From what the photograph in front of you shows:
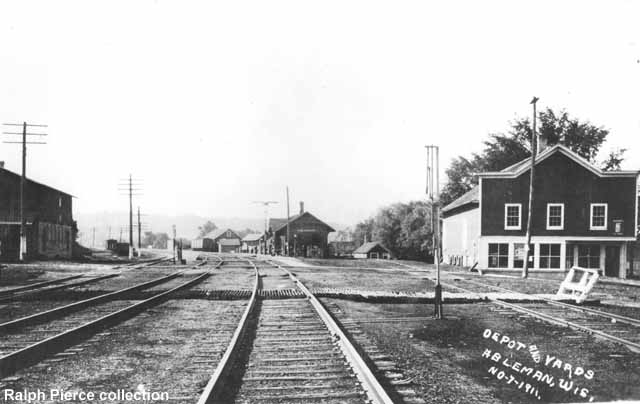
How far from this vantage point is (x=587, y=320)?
395 inches

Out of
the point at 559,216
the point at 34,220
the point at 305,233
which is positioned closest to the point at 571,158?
the point at 559,216

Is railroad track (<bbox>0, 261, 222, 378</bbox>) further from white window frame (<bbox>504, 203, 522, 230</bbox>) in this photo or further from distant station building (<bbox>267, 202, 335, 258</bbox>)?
distant station building (<bbox>267, 202, 335, 258</bbox>)

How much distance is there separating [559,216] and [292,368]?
93.4 feet

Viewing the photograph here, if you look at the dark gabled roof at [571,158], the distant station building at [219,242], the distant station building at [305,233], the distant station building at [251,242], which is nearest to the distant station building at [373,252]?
the distant station building at [305,233]

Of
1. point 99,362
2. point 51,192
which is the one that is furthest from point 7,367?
point 51,192

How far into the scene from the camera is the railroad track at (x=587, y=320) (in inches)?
321

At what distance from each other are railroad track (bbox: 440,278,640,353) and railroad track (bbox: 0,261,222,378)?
737 centimetres

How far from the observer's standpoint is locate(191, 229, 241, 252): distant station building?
111 metres

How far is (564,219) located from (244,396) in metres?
29.6

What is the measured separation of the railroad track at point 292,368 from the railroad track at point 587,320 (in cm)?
395

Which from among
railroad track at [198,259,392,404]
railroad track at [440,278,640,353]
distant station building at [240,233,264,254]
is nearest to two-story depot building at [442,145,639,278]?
railroad track at [440,278,640,353]

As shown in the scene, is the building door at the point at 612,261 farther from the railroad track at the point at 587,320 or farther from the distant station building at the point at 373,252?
the distant station building at the point at 373,252

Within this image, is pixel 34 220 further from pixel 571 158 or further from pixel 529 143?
pixel 529 143

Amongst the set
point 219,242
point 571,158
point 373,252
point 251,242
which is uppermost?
point 571,158
